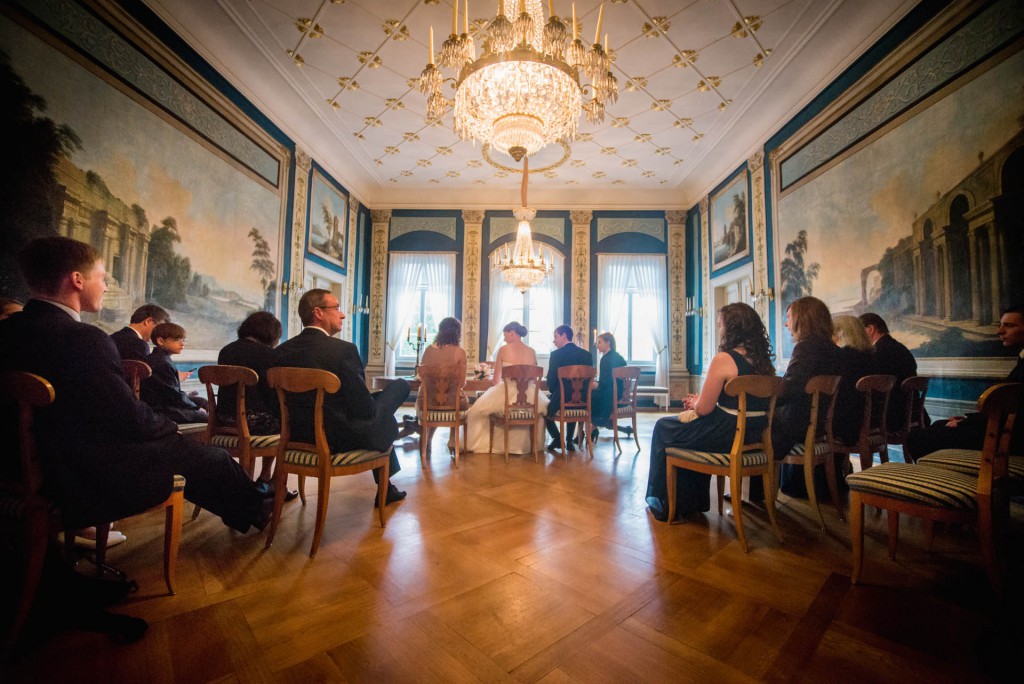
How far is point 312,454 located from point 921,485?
2704mm

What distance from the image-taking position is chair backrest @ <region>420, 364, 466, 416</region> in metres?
4.02

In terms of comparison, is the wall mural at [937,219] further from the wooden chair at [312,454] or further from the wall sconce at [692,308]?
the wooden chair at [312,454]

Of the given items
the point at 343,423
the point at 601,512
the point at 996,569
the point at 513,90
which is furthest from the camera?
the point at 513,90

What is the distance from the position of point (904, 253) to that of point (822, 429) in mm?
2565

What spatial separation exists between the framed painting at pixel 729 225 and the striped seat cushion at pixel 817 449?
496cm

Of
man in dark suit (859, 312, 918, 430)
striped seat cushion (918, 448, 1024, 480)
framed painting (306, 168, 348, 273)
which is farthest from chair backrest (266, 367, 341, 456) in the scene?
framed painting (306, 168, 348, 273)

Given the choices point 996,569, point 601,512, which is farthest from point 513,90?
point 996,569

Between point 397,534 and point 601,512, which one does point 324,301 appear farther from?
point 601,512

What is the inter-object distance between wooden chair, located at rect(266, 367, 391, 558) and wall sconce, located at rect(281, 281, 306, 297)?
486cm

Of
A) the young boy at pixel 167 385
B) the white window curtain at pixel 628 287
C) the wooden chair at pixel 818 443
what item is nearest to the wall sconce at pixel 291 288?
the young boy at pixel 167 385

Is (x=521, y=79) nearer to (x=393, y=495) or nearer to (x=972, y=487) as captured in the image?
(x=393, y=495)

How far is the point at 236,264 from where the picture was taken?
221 inches

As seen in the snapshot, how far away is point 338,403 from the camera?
2467 millimetres

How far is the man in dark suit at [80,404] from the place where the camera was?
151cm
